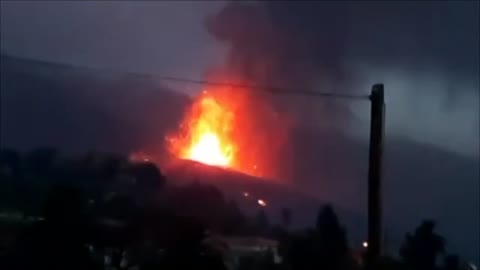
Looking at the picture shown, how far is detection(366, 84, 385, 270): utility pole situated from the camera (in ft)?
93.4

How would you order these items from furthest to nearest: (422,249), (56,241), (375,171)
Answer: (422,249)
(56,241)
(375,171)

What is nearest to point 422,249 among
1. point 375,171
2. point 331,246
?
point 331,246

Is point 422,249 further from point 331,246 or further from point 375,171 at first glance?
point 375,171

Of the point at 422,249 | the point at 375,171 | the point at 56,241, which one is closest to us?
the point at 375,171

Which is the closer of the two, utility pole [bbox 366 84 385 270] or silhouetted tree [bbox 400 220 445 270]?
utility pole [bbox 366 84 385 270]

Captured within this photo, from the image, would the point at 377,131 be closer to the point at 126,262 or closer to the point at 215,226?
the point at 126,262

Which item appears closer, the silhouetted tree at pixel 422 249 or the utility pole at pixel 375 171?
the utility pole at pixel 375 171

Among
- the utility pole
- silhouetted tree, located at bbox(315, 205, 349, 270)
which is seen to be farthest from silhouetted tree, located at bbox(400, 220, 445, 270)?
the utility pole

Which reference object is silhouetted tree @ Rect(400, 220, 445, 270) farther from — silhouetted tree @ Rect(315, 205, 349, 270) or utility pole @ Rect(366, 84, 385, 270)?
utility pole @ Rect(366, 84, 385, 270)

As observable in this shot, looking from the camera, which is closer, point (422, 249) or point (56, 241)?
point (56, 241)

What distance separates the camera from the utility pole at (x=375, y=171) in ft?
93.4

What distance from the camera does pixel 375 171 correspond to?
1128 inches

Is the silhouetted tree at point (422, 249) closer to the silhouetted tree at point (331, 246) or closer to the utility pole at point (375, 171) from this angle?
the silhouetted tree at point (331, 246)

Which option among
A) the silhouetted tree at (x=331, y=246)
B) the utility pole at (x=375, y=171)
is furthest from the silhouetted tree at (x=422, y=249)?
the utility pole at (x=375, y=171)
